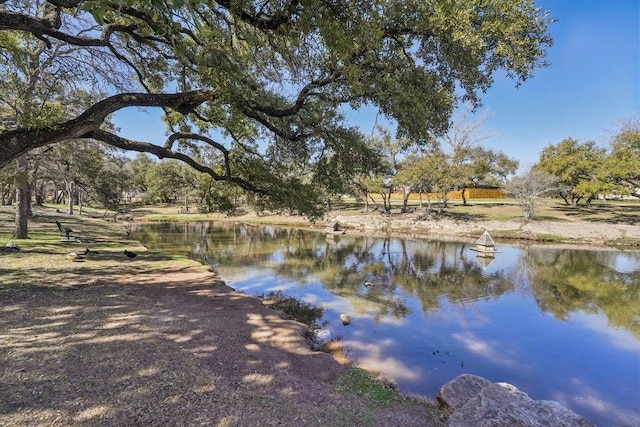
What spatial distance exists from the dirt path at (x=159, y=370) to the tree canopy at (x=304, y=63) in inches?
130

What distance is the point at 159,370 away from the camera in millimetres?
4730

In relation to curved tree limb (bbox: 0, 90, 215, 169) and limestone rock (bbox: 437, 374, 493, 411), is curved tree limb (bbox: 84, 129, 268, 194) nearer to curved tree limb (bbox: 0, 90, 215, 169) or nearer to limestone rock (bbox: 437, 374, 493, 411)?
curved tree limb (bbox: 0, 90, 215, 169)

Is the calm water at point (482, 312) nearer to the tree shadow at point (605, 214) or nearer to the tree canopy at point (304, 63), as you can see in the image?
the tree canopy at point (304, 63)

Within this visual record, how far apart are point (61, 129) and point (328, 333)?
23.7ft

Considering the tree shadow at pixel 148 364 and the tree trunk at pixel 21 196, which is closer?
the tree shadow at pixel 148 364

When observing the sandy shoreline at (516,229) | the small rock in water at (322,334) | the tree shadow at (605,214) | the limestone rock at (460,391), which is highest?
the tree shadow at (605,214)

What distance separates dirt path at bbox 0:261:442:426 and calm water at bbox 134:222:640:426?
6.41ft

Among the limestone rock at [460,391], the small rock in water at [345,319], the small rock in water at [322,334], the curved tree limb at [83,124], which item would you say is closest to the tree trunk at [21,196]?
the curved tree limb at [83,124]

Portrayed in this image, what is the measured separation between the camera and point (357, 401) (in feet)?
15.6

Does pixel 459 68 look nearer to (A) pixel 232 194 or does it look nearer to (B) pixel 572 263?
(A) pixel 232 194

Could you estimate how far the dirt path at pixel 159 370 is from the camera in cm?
379

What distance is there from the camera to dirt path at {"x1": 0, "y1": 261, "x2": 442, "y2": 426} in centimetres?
379

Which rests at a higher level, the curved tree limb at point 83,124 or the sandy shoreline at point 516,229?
the curved tree limb at point 83,124

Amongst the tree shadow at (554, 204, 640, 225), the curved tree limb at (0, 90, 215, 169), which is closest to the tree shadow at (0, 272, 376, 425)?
the curved tree limb at (0, 90, 215, 169)
